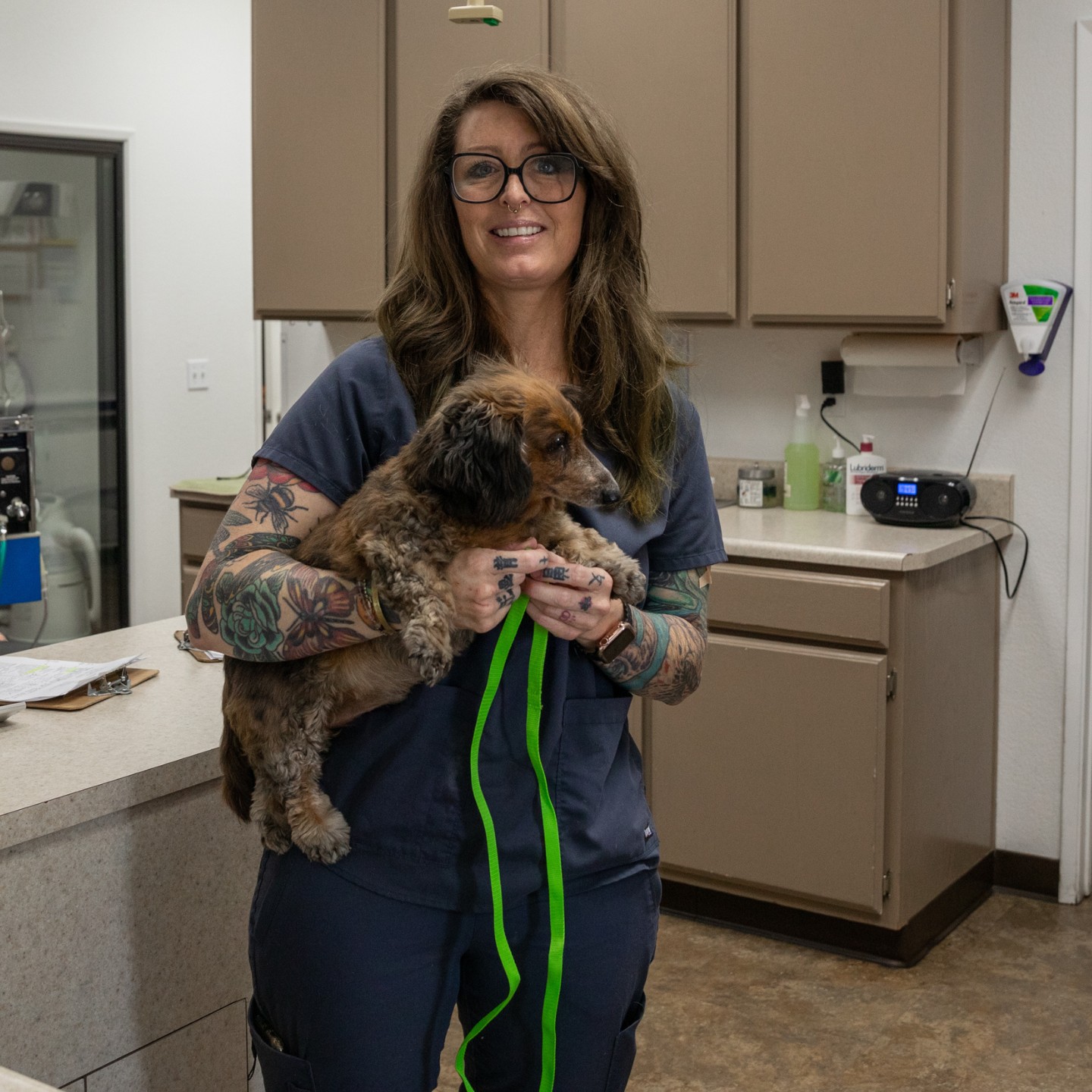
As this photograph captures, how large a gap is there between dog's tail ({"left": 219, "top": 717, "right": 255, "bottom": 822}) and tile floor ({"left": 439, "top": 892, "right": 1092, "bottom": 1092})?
54.7 inches

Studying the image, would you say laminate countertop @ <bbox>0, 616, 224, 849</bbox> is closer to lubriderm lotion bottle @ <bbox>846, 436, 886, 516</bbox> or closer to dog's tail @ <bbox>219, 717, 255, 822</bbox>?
dog's tail @ <bbox>219, 717, 255, 822</bbox>

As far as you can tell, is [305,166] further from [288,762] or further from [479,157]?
[288,762]

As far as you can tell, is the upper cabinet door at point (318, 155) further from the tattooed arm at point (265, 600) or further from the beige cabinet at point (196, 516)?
the tattooed arm at point (265, 600)

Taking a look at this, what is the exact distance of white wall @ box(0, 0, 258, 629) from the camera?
18.0 feet

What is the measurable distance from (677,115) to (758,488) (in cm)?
106

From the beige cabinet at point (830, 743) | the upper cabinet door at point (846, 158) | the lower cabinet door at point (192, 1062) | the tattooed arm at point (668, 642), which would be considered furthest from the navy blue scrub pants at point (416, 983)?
the upper cabinet door at point (846, 158)

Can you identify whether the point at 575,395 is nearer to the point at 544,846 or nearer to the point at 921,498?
the point at 544,846

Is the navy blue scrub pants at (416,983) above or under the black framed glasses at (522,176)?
under

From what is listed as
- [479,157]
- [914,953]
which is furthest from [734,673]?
[479,157]

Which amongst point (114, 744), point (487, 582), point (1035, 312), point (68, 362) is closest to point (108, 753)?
point (114, 744)

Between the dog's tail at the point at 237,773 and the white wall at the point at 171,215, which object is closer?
the dog's tail at the point at 237,773

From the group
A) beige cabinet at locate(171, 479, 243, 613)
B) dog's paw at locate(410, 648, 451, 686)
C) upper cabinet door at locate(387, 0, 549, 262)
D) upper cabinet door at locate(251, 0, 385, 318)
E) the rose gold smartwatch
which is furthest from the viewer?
beige cabinet at locate(171, 479, 243, 613)

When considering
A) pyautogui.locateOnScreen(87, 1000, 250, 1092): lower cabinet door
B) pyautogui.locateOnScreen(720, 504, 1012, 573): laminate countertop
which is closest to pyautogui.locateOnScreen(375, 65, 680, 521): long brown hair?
pyautogui.locateOnScreen(87, 1000, 250, 1092): lower cabinet door

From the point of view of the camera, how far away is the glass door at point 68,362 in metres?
5.46
